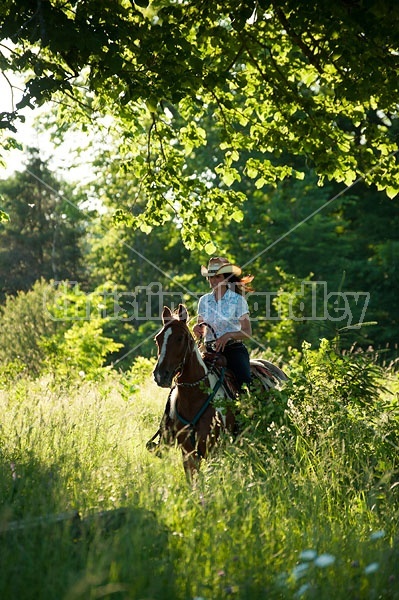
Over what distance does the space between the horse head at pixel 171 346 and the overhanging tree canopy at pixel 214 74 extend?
97.6 inches

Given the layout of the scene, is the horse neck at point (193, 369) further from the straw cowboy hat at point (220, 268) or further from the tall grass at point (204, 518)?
the straw cowboy hat at point (220, 268)

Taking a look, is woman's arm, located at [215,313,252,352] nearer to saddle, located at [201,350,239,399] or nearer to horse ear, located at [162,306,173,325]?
saddle, located at [201,350,239,399]

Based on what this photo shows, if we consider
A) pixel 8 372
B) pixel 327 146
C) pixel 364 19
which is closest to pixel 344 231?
pixel 8 372

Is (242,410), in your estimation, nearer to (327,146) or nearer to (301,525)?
(301,525)

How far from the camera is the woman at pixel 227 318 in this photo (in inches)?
372

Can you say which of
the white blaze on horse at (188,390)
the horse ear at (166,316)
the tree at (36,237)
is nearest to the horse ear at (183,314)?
the white blaze on horse at (188,390)

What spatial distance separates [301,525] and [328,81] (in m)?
7.12

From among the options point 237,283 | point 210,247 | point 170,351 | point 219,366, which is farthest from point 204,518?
point 210,247

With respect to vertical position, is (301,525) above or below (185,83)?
below

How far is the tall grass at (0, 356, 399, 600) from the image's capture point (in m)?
4.50

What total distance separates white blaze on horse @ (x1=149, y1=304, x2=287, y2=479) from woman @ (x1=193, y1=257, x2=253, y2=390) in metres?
0.40

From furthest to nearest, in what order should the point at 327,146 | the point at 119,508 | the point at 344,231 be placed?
the point at 344,231
the point at 327,146
the point at 119,508

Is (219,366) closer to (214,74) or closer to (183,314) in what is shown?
(183,314)

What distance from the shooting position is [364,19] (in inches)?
328
